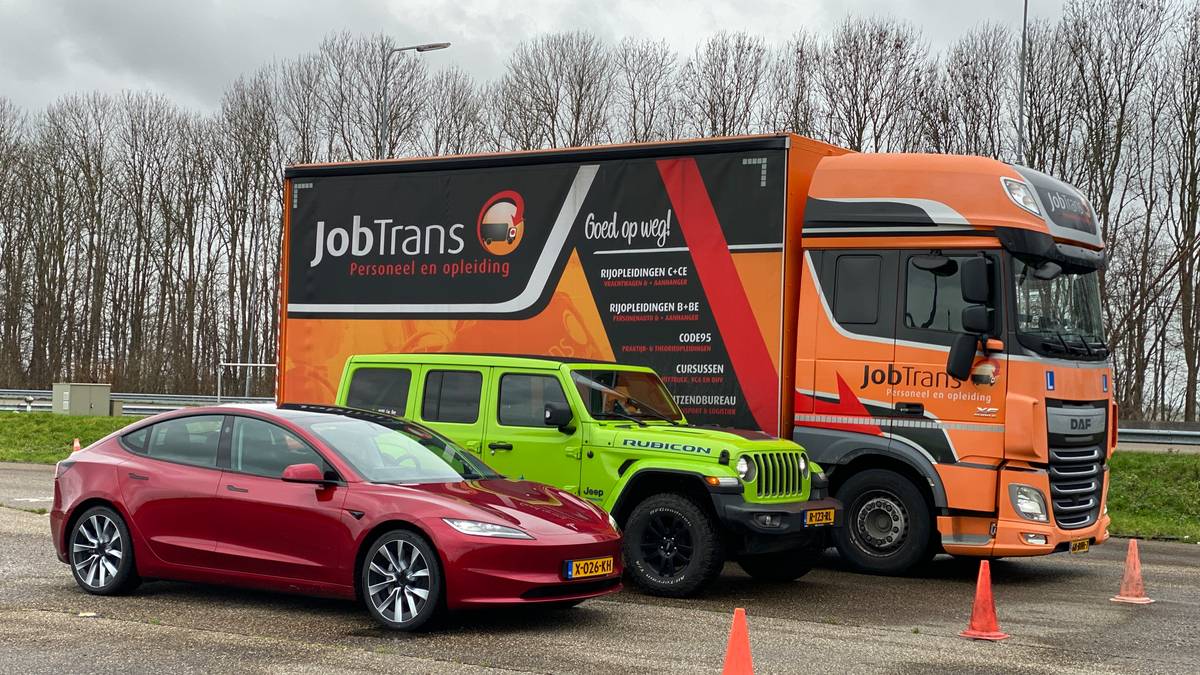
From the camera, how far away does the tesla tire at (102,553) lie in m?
9.65

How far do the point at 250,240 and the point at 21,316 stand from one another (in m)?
10.2

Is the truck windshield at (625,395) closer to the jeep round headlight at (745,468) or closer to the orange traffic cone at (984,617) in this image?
the jeep round headlight at (745,468)

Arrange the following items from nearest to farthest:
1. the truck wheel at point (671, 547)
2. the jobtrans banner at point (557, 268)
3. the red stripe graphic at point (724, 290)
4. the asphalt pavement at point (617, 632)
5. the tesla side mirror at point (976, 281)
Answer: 1. the asphalt pavement at point (617, 632)
2. the truck wheel at point (671, 547)
3. the tesla side mirror at point (976, 281)
4. the red stripe graphic at point (724, 290)
5. the jobtrans banner at point (557, 268)

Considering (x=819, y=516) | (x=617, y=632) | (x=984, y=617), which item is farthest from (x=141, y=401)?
(x=984, y=617)

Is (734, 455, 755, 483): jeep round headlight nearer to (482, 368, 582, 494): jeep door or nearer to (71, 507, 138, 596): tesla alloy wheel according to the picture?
(482, 368, 582, 494): jeep door

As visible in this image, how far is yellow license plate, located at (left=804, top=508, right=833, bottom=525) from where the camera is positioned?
10.8 metres

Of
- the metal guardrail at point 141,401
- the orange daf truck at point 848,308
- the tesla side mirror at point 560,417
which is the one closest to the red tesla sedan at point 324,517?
the tesla side mirror at point 560,417

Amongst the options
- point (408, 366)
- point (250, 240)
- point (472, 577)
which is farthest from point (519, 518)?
point (250, 240)

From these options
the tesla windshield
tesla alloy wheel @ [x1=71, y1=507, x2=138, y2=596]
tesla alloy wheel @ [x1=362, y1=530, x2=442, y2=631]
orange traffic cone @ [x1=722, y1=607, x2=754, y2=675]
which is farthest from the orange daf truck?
orange traffic cone @ [x1=722, y1=607, x2=754, y2=675]

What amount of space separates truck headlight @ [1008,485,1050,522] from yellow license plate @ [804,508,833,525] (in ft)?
5.43

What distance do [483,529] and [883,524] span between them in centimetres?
494

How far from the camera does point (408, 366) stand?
12.1 meters

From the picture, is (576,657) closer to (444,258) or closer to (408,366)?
(408,366)

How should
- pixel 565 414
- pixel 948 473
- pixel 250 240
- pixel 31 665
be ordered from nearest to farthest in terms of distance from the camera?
pixel 31 665
pixel 565 414
pixel 948 473
pixel 250 240
